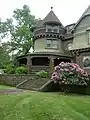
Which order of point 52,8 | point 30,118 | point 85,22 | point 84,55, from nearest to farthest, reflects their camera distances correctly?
point 30,118 < point 84,55 < point 85,22 < point 52,8

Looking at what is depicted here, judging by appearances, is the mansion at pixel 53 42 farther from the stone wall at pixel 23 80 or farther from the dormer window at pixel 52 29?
the stone wall at pixel 23 80

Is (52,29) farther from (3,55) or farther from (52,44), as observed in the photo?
(3,55)

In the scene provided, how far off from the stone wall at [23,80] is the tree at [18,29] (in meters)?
17.0

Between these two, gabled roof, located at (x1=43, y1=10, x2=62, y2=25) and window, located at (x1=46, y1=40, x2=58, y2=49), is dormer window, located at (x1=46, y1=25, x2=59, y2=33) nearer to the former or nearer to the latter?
gabled roof, located at (x1=43, y1=10, x2=62, y2=25)

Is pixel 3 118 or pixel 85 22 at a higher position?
pixel 85 22

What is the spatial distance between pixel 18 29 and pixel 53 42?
1338 centimetres

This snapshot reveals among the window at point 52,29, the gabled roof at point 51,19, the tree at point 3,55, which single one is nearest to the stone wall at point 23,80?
the window at point 52,29

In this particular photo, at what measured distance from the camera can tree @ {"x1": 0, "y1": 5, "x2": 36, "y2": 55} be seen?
160ft

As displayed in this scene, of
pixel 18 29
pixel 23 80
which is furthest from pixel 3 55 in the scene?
pixel 23 80

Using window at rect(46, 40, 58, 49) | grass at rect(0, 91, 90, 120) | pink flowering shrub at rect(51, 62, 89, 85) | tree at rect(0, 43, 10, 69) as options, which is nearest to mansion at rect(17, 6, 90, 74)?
window at rect(46, 40, 58, 49)

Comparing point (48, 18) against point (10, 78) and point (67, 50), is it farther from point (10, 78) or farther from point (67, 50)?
point (10, 78)

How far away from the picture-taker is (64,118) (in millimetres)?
10453

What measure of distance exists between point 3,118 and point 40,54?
935 inches

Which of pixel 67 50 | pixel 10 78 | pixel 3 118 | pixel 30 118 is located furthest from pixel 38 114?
pixel 67 50
